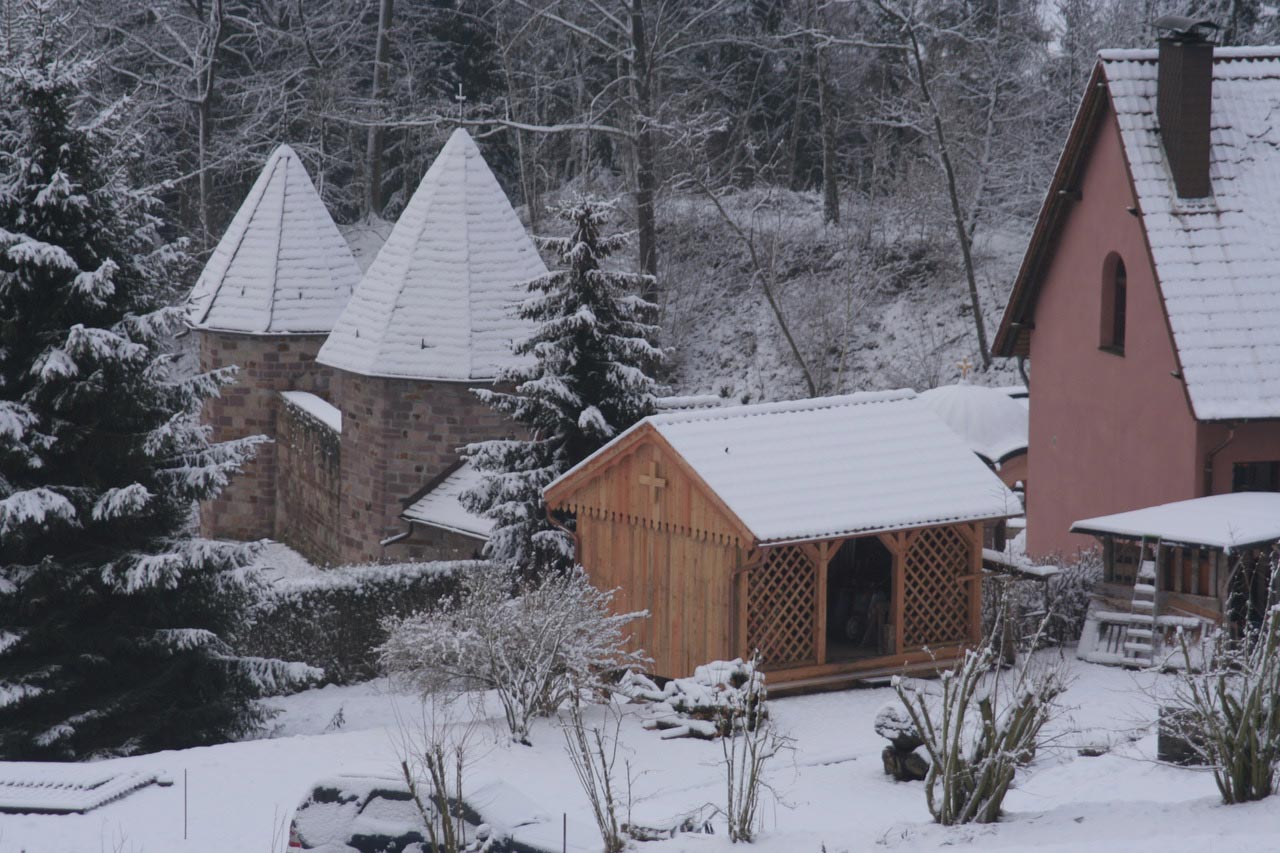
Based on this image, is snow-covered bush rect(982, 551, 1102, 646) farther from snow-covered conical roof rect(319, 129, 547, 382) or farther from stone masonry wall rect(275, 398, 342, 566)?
stone masonry wall rect(275, 398, 342, 566)

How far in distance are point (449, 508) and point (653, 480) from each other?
6.61 m

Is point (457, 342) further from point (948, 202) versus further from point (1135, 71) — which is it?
point (948, 202)

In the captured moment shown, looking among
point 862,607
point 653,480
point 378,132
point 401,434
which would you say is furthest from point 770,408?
point 378,132

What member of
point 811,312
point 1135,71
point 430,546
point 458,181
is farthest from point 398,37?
point 1135,71

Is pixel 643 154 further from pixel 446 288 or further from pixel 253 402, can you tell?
pixel 446 288

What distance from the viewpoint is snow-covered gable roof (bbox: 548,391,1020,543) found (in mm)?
15570

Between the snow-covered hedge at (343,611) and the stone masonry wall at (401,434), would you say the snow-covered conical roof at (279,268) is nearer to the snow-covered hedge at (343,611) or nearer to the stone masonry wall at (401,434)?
the stone masonry wall at (401,434)

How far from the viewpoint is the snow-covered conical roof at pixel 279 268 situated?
1052 inches

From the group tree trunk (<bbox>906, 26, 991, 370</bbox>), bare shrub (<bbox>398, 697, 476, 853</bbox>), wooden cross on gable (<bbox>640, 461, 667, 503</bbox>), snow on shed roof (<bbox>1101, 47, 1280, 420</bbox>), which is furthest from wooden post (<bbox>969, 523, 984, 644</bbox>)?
tree trunk (<bbox>906, 26, 991, 370</bbox>)

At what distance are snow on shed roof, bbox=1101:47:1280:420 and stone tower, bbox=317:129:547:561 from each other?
27.4ft

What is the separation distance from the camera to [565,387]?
18125 millimetres

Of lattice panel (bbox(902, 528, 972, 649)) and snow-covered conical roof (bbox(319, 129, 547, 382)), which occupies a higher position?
snow-covered conical roof (bbox(319, 129, 547, 382))

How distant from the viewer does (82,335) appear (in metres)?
14.5

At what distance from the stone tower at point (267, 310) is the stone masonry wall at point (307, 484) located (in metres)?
0.36
